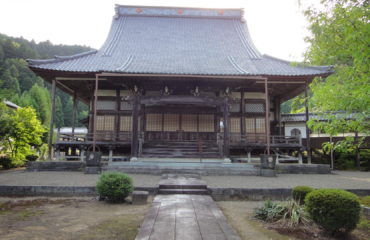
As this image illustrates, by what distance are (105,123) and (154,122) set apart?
3363mm

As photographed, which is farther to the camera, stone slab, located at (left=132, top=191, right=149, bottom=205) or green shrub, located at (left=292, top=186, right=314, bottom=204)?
stone slab, located at (left=132, top=191, right=149, bottom=205)

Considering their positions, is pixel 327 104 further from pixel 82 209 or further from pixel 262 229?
pixel 82 209

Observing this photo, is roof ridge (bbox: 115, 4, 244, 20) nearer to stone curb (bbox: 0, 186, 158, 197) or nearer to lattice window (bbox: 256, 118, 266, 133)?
lattice window (bbox: 256, 118, 266, 133)

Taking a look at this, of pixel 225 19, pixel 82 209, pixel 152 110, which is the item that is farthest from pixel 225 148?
pixel 225 19

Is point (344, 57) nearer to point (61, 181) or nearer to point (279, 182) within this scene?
point (279, 182)

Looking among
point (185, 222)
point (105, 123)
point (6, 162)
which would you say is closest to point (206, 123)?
point (105, 123)

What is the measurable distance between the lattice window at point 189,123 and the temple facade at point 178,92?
0.07m

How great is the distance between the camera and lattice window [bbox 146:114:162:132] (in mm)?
16109

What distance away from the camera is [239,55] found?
18297 millimetres

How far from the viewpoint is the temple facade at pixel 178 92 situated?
44.8ft

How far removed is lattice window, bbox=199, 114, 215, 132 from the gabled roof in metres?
3.45

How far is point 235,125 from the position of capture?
54.3 ft

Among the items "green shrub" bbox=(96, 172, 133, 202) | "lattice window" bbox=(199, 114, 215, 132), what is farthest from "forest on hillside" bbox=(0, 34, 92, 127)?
"green shrub" bbox=(96, 172, 133, 202)

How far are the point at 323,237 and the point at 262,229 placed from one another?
40.3 inches
